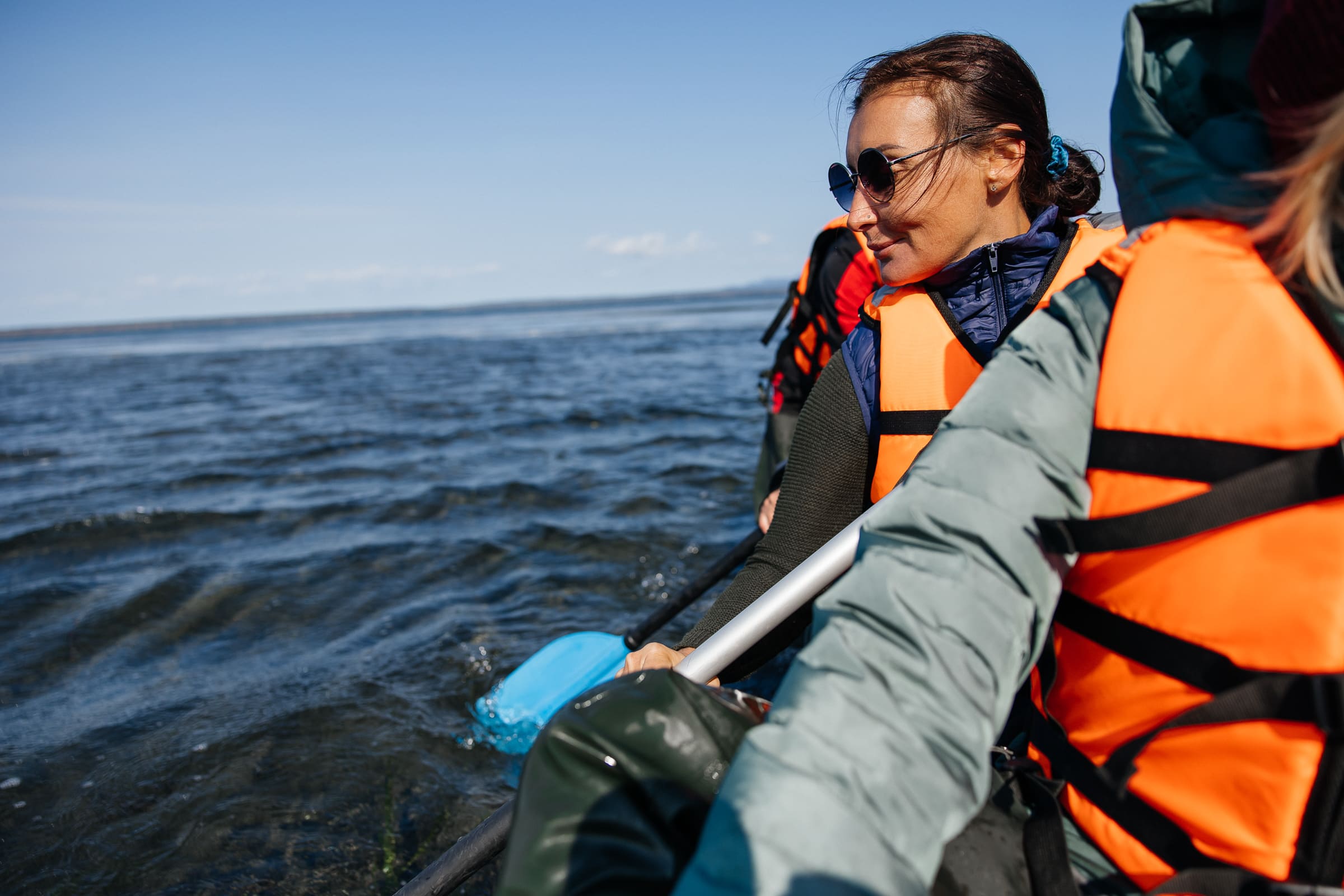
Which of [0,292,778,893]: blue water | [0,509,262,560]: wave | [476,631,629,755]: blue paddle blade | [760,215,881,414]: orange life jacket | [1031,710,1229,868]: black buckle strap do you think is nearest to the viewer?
[1031,710,1229,868]: black buckle strap

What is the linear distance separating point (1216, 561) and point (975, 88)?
1499 mm

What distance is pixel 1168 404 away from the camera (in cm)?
108

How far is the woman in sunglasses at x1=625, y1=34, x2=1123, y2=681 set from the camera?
204 cm

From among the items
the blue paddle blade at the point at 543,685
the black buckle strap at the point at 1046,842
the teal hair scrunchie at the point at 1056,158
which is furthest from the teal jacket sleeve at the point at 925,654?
the blue paddle blade at the point at 543,685

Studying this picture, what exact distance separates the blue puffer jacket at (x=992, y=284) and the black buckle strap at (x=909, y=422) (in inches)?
2.0

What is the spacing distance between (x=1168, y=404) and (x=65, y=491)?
10.9 meters

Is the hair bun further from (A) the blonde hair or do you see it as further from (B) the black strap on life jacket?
(B) the black strap on life jacket

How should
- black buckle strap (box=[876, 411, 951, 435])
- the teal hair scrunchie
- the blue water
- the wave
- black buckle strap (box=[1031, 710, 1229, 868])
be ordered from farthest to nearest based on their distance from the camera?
1. the wave
2. the blue water
3. the teal hair scrunchie
4. black buckle strap (box=[876, 411, 951, 435])
5. black buckle strap (box=[1031, 710, 1229, 868])

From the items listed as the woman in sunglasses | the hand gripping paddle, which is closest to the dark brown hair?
the woman in sunglasses

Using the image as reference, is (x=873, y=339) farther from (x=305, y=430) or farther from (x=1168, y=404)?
(x=305, y=430)

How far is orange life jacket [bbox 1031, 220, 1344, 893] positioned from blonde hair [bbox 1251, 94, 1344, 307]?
4cm

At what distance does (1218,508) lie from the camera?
3.38 feet

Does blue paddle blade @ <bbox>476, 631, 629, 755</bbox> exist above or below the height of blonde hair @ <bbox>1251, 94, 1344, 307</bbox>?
below

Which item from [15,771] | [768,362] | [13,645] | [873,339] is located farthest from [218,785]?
[768,362]
